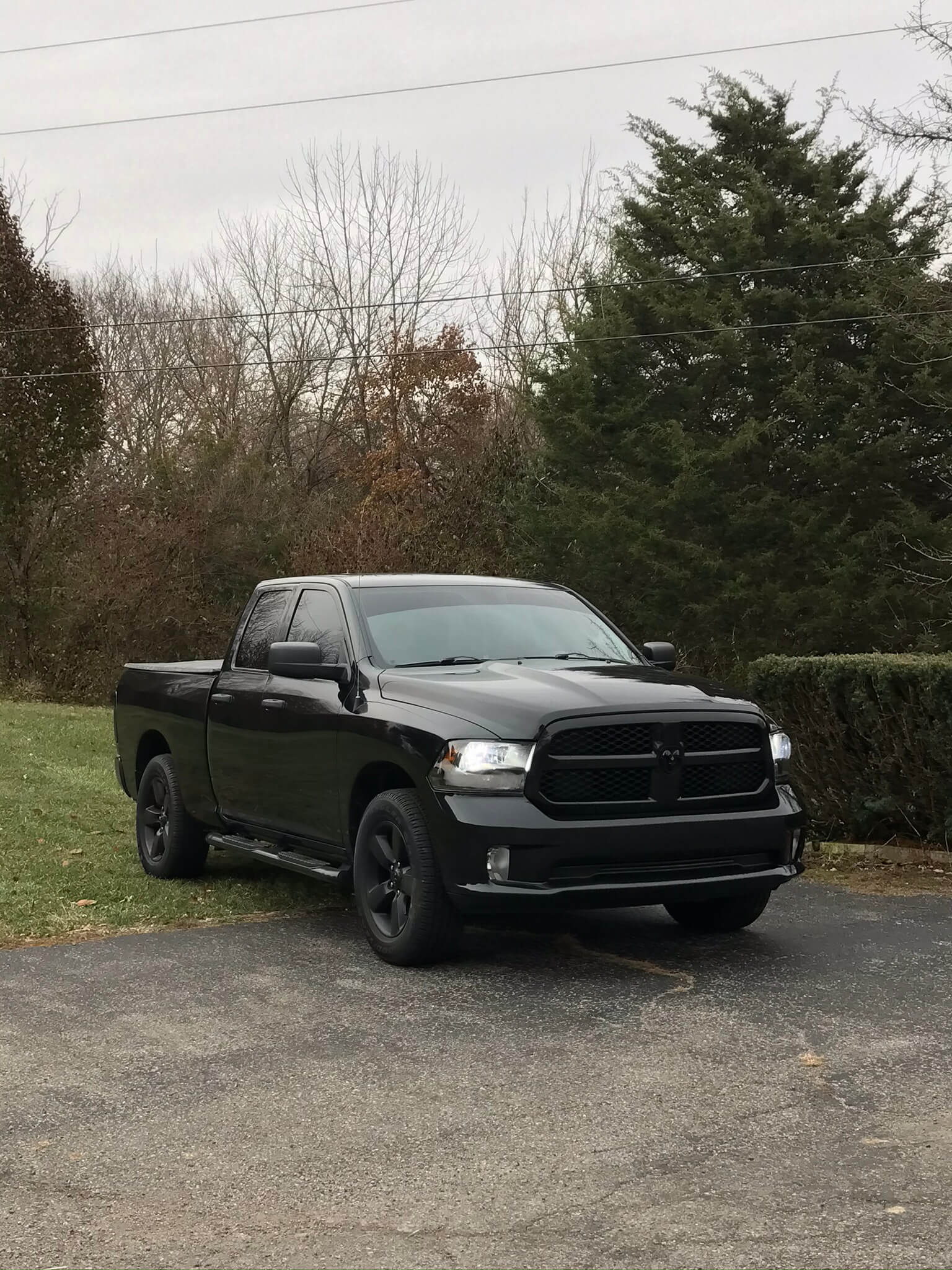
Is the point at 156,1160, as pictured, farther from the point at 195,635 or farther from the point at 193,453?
the point at 193,453

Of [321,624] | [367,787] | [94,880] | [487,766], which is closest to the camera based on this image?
[487,766]

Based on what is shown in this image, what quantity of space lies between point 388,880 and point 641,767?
140cm

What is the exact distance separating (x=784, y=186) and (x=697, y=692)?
2380 centimetres

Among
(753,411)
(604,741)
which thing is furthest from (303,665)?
(753,411)

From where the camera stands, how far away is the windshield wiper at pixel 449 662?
7656 millimetres

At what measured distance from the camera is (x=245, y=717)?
853cm

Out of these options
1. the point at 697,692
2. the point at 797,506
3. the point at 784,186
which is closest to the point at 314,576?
the point at 697,692

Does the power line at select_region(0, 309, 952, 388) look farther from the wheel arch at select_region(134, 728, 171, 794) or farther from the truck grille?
the truck grille

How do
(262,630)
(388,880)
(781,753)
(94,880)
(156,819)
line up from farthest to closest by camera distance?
(156,819), (94,880), (262,630), (781,753), (388,880)

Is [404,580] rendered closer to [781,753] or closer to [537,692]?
[537,692]

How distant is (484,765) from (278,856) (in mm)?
1972

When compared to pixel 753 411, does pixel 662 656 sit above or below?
below

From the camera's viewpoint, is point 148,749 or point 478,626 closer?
point 478,626

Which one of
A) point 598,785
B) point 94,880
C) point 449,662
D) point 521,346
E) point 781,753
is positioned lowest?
point 94,880
